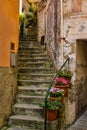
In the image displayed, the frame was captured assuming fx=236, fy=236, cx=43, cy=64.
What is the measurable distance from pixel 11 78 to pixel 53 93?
112 cm

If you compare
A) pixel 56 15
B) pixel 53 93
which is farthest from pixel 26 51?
pixel 53 93

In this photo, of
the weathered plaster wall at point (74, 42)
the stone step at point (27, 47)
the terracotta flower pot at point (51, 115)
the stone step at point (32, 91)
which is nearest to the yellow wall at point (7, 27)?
the stone step at point (32, 91)

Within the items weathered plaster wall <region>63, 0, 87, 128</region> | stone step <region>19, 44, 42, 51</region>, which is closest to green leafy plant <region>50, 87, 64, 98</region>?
weathered plaster wall <region>63, 0, 87, 128</region>

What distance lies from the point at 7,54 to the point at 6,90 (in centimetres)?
84

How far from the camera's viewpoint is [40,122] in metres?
5.30

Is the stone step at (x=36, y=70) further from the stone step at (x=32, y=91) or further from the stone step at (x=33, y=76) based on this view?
the stone step at (x=32, y=91)

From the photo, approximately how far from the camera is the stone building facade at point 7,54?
206 inches

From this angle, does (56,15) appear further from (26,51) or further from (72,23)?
(26,51)

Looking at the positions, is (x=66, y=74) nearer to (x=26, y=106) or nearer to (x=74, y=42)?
(x=74, y=42)

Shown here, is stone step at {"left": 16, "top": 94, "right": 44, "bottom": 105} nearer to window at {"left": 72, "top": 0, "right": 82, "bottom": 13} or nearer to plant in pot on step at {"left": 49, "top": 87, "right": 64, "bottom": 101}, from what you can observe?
plant in pot on step at {"left": 49, "top": 87, "right": 64, "bottom": 101}

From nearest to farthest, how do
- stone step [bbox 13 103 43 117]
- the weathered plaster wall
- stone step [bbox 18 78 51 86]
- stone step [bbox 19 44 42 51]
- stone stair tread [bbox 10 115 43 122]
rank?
stone stair tread [bbox 10 115 43 122] < stone step [bbox 13 103 43 117] < the weathered plaster wall < stone step [bbox 18 78 51 86] < stone step [bbox 19 44 42 51]

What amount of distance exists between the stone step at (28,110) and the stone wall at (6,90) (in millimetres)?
192

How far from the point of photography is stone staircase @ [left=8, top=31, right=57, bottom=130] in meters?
5.41

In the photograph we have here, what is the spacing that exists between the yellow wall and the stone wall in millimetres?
227
